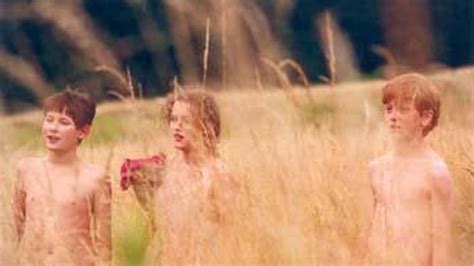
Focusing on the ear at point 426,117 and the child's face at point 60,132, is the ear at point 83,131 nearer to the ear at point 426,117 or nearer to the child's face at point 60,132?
the child's face at point 60,132

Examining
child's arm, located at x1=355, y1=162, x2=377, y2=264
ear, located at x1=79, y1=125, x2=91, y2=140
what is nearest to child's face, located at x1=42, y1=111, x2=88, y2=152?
ear, located at x1=79, y1=125, x2=91, y2=140

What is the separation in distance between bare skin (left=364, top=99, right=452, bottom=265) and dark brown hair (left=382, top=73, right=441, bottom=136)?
1cm

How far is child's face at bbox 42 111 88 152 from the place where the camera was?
2.80m

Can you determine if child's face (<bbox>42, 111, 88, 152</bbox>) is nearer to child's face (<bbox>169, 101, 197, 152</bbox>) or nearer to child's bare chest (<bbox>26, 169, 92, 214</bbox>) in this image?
child's bare chest (<bbox>26, 169, 92, 214</bbox>)

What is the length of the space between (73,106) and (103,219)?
23 centimetres

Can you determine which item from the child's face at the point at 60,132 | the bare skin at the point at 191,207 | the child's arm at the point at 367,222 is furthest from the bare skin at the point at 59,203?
the child's arm at the point at 367,222

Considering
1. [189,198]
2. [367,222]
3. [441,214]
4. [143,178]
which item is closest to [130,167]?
[143,178]

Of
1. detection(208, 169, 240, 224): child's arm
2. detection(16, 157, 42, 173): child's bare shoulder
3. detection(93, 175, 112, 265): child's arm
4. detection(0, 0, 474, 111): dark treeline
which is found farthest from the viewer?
detection(0, 0, 474, 111): dark treeline

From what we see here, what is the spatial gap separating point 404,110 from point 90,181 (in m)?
0.55

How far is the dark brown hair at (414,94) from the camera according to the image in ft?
8.89

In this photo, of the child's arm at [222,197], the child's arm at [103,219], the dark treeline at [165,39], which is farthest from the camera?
the dark treeline at [165,39]

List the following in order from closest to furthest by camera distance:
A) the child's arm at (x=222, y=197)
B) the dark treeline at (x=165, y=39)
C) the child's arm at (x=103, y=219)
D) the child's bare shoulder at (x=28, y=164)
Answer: the child's arm at (x=103, y=219)
the child's arm at (x=222, y=197)
the child's bare shoulder at (x=28, y=164)
the dark treeline at (x=165, y=39)

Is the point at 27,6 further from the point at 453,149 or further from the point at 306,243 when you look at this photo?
the point at 306,243

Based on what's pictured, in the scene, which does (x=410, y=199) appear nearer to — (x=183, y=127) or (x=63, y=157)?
(x=183, y=127)
